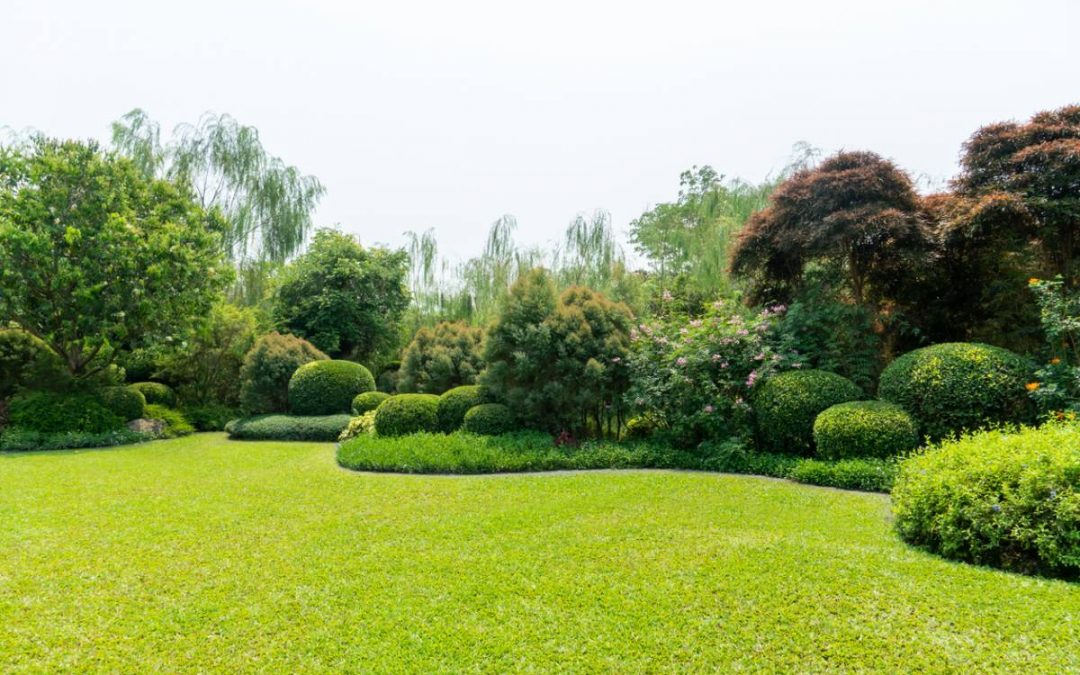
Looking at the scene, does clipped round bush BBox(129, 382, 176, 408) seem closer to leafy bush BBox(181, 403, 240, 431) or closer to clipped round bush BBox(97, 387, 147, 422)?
leafy bush BBox(181, 403, 240, 431)

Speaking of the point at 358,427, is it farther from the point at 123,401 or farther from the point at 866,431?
the point at 866,431

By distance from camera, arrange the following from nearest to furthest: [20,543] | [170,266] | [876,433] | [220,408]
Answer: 1. [20,543]
2. [876,433]
3. [170,266]
4. [220,408]

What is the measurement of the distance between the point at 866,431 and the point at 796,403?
0.98 meters

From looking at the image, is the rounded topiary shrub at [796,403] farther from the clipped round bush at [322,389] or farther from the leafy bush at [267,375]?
the leafy bush at [267,375]

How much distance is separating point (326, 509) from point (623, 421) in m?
5.72

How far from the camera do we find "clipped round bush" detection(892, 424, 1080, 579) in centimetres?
367

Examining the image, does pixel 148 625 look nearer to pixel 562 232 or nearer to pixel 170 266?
pixel 170 266

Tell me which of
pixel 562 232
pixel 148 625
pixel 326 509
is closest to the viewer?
pixel 148 625

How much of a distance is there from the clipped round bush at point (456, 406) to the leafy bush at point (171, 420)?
6.56m

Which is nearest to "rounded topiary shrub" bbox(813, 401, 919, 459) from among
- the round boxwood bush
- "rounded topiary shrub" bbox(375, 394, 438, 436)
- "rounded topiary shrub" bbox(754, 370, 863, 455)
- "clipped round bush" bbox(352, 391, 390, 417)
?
the round boxwood bush

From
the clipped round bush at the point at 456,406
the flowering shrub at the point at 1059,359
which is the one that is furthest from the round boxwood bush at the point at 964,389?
the clipped round bush at the point at 456,406

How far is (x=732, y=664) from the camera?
2783mm

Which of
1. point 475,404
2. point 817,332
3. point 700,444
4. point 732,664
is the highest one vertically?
point 817,332

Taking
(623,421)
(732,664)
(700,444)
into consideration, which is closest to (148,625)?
(732,664)
